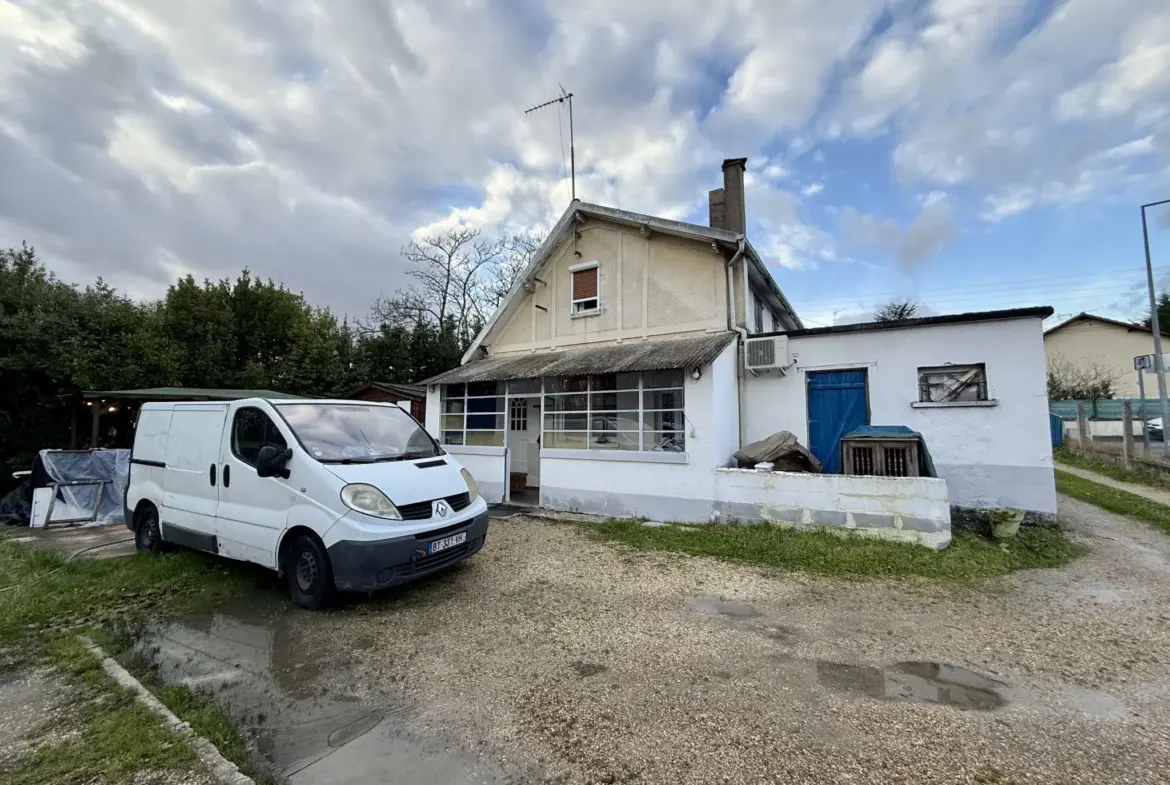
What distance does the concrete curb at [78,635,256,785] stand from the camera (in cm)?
244

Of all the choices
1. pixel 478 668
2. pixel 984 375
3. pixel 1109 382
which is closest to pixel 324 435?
pixel 478 668

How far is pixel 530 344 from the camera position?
40.5 feet

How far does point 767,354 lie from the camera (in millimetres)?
9547

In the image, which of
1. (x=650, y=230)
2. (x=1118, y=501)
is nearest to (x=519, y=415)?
(x=650, y=230)

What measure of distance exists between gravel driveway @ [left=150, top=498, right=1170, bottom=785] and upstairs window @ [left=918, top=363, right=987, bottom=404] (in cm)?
314

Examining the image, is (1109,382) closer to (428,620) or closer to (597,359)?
(597,359)

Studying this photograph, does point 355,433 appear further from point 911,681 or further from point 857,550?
point 857,550

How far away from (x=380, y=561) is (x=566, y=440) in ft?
20.5

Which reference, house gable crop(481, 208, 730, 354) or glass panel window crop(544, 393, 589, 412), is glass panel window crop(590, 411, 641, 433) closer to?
glass panel window crop(544, 393, 589, 412)

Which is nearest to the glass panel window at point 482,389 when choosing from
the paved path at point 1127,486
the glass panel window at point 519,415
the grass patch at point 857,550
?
the glass panel window at point 519,415

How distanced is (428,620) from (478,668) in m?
1.11

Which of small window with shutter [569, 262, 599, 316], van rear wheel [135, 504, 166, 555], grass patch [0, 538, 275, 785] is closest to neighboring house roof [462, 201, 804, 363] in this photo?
small window with shutter [569, 262, 599, 316]

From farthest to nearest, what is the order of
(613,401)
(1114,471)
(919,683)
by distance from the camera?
1. (1114,471)
2. (613,401)
3. (919,683)

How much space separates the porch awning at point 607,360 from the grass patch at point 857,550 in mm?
2812
